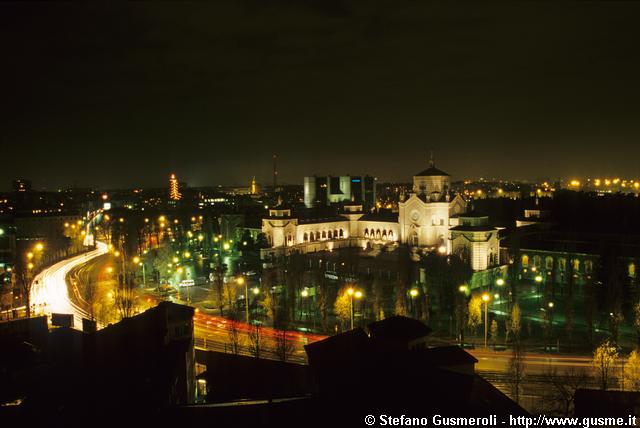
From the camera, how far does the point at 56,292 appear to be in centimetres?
4175

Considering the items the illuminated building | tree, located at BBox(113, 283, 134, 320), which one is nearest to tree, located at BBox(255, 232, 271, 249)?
the illuminated building

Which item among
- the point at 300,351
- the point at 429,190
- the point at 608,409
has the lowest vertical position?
the point at 300,351

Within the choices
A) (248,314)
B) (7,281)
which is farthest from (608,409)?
(7,281)

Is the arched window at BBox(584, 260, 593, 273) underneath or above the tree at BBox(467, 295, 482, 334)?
above

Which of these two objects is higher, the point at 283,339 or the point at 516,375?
the point at 283,339

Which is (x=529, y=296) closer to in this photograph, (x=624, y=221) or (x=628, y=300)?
(x=628, y=300)

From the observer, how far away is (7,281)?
42.5 metres

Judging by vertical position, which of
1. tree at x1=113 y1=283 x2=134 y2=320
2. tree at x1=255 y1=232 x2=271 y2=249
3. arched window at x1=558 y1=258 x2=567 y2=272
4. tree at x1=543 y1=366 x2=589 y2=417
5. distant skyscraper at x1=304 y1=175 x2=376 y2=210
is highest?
distant skyscraper at x1=304 y1=175 x2=376 y2=210

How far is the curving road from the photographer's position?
35.2 meters

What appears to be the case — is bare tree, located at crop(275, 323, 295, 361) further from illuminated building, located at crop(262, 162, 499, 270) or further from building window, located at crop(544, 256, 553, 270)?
building window, located at crop(544, 256, 553, 270)

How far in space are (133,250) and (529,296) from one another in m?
46.3

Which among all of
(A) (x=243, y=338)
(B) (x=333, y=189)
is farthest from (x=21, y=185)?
(A) (x=243, y=338)

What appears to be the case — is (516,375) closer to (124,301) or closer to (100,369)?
(100,369)

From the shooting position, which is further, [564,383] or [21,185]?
[21,185]
